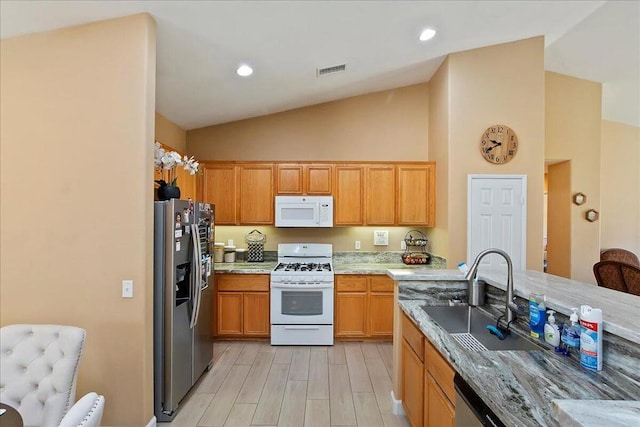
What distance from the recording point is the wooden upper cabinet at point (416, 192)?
160 inches

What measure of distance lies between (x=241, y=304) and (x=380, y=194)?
7.59 ft

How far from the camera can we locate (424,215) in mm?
4090

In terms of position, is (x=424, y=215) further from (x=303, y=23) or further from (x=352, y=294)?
(x=303, y=23)

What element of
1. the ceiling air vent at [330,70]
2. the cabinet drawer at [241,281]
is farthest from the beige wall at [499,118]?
the cabinet drawer at [241,281]

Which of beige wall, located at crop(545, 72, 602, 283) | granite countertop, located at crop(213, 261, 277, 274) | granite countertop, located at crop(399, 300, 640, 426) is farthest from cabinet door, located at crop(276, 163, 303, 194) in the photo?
beige wall, located at crop(545, 72, 602, 283)

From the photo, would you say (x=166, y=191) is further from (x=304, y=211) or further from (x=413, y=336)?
(x=413, y=336)

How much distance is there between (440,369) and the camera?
5.24 ft

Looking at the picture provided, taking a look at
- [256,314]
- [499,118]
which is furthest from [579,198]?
[256,314]

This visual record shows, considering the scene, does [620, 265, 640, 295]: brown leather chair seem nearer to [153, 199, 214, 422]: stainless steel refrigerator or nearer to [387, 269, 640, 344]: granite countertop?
[387, 269, 640, 344]: granite countertop

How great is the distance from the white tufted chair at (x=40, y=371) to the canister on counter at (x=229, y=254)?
262cm

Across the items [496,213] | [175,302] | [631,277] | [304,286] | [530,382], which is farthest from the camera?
[304,286]

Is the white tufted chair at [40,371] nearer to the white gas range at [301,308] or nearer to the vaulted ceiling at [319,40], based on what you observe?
the vaulted ceiling at [319,40]

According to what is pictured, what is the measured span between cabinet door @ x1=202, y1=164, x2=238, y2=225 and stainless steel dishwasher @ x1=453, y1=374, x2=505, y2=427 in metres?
3.34

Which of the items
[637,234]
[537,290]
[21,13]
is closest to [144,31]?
[21,13]
